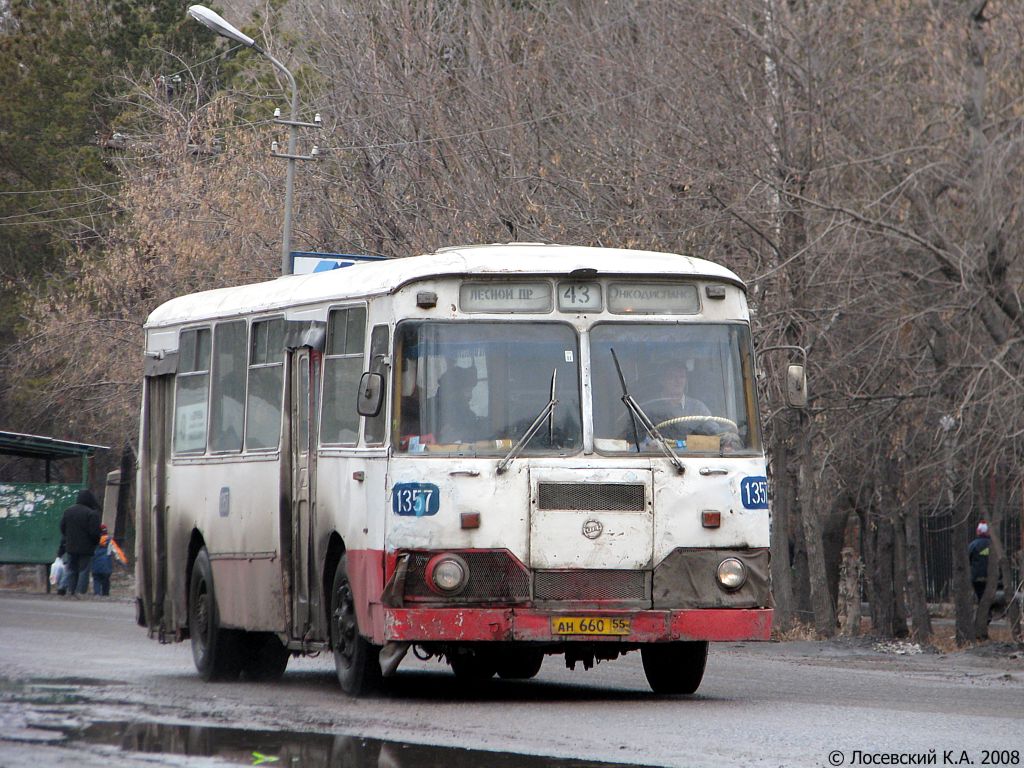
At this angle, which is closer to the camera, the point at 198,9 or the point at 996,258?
the point at 996,258

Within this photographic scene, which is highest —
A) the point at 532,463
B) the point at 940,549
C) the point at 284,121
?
the point at 284,121

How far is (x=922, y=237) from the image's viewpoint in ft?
63.1

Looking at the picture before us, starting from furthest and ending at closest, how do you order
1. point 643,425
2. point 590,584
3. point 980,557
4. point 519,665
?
point 980,557 → point 519,665 → point 643,425 → point 590,584

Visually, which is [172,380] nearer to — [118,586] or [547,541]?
[547,541]

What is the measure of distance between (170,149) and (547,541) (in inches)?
1179

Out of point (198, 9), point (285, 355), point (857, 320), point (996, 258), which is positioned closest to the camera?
point (285, 355)

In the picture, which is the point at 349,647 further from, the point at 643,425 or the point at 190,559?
the point at 190,559

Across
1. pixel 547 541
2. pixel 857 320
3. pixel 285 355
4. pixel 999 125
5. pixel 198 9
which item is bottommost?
pixel 547 541

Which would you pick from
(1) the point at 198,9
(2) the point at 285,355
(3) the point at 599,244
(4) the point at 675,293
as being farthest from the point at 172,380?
(1) the point at 198,9

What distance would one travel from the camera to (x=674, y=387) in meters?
12.7

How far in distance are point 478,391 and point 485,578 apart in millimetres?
1182

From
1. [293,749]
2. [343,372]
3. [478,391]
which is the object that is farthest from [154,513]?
[293,749]

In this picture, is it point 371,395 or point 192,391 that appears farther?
point 192,391

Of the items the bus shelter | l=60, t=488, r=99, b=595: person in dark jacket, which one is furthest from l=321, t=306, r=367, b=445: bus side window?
the bus shelter
